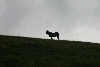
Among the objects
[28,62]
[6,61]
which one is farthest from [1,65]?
[28,62]

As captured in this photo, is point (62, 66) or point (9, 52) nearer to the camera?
point (62, 66)

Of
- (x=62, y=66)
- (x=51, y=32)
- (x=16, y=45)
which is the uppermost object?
(x=51, y=32)

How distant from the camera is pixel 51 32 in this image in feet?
106

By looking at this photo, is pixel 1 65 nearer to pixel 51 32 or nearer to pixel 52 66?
pixel 52 66

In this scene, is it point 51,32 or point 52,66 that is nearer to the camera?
point 52,66

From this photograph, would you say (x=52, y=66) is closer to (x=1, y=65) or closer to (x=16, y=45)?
(x=1, y=65)

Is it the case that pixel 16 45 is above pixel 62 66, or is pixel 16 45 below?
above

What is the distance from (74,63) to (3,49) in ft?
25.5

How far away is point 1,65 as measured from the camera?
37.9 feet

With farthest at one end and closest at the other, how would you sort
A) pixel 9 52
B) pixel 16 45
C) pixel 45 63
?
pixel 16 45, pixel 9 52, pixel 45 63

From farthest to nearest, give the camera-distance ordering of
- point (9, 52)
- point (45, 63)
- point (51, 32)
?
point (51, 32) → point (9, 52) → point (45, 63)

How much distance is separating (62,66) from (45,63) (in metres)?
1.41

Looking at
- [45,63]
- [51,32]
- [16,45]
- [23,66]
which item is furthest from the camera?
[51,32]

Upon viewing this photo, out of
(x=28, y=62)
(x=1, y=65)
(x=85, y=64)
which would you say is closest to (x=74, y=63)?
(x=85, y=64)
